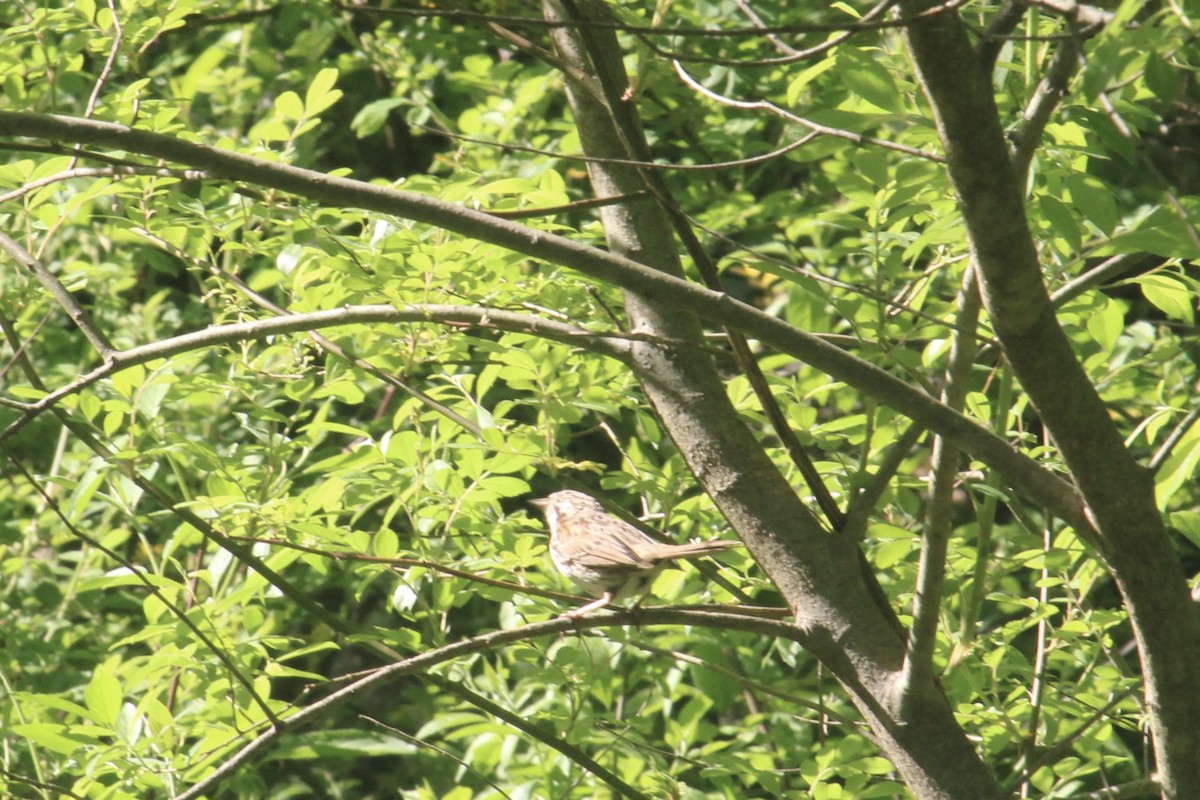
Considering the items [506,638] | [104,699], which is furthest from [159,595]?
[506,638]

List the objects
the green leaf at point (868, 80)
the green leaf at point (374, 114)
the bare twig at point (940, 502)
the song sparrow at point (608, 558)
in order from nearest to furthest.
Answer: the green leaf at point (868, 80), the bare twig at point (940, 502), the song sparrow at point (608, 558), the green leaf at point (374, 114)

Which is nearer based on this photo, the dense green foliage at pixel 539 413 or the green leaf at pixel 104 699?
the dense green foliage at pixel 539 413

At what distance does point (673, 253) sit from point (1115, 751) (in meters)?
2.43

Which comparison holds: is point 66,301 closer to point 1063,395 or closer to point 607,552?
point 607,552

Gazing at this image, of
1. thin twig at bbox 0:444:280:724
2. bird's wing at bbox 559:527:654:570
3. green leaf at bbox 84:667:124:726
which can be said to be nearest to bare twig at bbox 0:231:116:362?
thin twig at bbox 0:444:280:724

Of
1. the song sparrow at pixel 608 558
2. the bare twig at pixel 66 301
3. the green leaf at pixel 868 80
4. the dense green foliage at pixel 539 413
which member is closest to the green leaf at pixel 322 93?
the dense green foliage at pixel 539 413

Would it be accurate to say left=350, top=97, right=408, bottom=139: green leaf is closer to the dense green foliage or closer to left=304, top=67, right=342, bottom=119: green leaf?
the dense green foliage

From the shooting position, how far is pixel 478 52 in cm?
525

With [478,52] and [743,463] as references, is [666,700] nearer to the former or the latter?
[743,463]

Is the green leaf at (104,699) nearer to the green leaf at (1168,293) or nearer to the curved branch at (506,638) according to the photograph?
the curved branch at (506,638)

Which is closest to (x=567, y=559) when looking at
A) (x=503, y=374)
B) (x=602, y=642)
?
(x=602, y=642)

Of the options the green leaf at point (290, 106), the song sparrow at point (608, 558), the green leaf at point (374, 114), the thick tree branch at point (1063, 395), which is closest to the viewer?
the thick tree branch at point (1063, 395)

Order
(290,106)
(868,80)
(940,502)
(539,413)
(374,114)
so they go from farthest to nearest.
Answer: (374,114), (539,413), (290,106), (940,502), (868,80)

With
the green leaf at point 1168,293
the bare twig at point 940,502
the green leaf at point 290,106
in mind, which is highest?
the green leaf at point 1168,293
